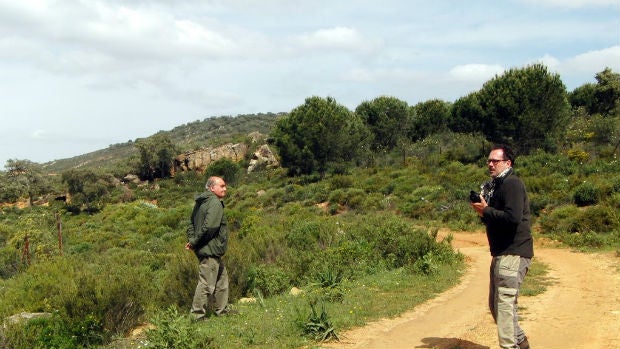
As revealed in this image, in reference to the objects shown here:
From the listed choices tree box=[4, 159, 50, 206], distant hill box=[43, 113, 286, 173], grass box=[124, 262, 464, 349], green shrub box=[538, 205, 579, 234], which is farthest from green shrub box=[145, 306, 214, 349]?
distant hill box=[43, 113, 286, 173]

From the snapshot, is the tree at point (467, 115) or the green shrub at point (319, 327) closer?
the green shrub at point (319, 327)

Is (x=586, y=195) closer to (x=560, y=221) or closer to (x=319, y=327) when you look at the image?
(x=560, y=221)

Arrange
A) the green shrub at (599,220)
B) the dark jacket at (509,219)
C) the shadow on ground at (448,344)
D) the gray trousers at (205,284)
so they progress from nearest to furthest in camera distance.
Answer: the dark jacket at (509,219) < the shadow on ground at (448,344) < the gray trousers at (205,284) < the green shrub at (599,220)

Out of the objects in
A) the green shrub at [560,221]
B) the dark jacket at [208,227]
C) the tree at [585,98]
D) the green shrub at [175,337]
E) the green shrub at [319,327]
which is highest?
the tree at [585,98]

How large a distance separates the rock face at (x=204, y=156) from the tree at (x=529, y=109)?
3413 cm

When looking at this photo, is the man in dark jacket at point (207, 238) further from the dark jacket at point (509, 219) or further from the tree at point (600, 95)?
the tree at point (600, 95)

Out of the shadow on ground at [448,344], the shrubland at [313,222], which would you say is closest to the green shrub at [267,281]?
the shrubland at [313,222]

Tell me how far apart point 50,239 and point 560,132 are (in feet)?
103

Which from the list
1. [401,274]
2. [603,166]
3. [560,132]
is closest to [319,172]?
[560,132]

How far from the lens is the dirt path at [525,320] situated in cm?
580

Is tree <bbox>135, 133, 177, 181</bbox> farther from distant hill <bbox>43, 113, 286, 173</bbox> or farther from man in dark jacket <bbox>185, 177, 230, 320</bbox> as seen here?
man in dark jacket <bbox>185, 177, 230, 320</bbox>

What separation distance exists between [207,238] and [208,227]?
0.19m

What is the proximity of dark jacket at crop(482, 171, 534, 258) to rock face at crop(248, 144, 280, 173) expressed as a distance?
52.8 m

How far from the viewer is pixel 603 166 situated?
75.5 ft
